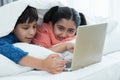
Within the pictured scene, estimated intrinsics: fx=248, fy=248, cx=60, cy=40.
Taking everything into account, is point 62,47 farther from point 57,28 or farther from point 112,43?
point 112,43

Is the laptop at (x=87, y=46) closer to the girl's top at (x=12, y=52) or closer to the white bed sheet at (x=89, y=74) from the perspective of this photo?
the white bed sheet at (x=89, y=74)

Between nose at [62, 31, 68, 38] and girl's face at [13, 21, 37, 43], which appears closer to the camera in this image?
girl's face at [13, 21, 37, 43]

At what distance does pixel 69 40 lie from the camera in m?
1.25

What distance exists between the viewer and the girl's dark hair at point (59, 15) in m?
1.28

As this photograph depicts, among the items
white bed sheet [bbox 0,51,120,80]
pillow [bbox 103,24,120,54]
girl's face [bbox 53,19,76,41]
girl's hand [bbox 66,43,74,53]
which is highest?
girl's face [bbox 53,19,76,41]

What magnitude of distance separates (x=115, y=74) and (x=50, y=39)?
38 centimetres

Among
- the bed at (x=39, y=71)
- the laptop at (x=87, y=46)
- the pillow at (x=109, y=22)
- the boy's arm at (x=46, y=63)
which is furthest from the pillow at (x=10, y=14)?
the pillow at (x=109, y=22)

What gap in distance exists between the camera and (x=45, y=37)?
1238 mm

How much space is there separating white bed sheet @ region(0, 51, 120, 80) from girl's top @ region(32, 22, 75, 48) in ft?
0.85

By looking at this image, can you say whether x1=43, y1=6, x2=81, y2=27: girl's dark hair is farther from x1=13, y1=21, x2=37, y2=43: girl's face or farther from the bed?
x1=13, y1=21, x2=37, y2=43: girl's face

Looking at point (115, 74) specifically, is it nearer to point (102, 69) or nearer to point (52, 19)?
point (102, 69)

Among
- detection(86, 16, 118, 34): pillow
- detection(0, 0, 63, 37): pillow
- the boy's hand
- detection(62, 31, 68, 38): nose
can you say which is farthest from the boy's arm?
detection(86, 16, 118, 34): pillow

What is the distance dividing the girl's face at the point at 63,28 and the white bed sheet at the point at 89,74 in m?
0.24

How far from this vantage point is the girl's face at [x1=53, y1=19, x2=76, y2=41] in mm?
1261
